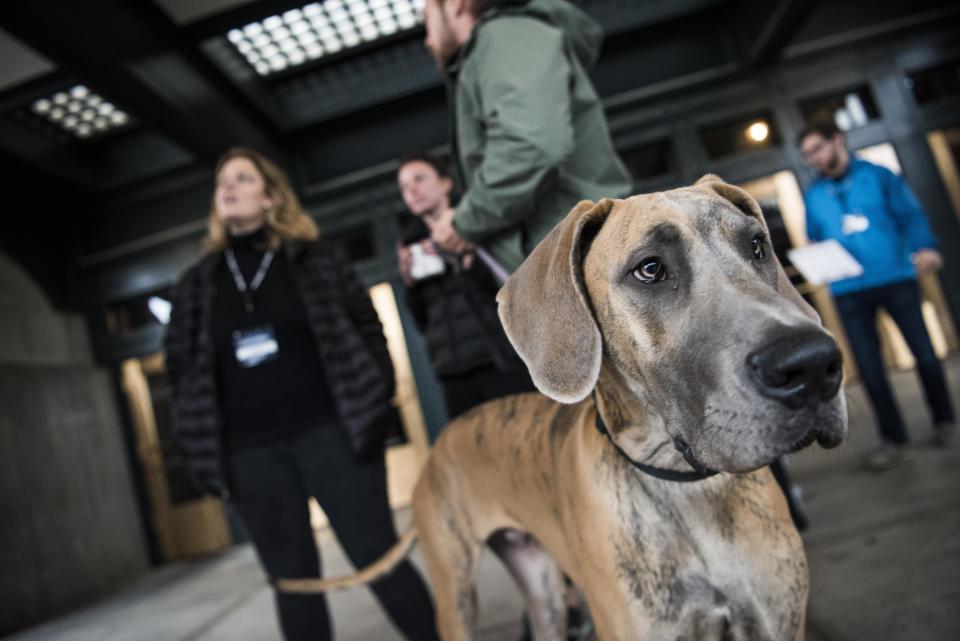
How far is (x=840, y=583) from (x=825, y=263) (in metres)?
1.97

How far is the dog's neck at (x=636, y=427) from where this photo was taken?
1.22 metres

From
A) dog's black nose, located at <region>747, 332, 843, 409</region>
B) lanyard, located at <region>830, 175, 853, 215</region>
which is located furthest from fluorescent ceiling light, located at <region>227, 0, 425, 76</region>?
dog's black nose, located at <region>747, 332, 843, 409</region>

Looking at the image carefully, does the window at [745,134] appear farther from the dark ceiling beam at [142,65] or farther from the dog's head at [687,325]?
the dog's head at [687,325]

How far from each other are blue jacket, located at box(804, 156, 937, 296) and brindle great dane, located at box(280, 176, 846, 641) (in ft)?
10.5

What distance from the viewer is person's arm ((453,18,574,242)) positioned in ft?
5.56

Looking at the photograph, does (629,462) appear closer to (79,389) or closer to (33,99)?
(33,99)

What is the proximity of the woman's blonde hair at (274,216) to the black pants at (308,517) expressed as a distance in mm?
847

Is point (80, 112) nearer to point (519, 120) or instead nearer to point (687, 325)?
point (519, 120)

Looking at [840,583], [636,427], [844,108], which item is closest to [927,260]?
[840,583]

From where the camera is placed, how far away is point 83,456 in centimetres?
675

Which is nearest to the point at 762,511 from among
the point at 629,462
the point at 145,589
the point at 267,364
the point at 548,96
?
the point at 629,462

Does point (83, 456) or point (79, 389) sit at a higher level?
point (79, 389)

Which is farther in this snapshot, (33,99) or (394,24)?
(394,24)

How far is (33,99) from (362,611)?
538cm
